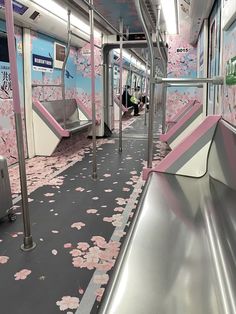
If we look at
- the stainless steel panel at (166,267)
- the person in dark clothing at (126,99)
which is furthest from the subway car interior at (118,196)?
the person in dark clothing at (126,99)

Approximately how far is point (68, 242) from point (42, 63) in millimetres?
3802

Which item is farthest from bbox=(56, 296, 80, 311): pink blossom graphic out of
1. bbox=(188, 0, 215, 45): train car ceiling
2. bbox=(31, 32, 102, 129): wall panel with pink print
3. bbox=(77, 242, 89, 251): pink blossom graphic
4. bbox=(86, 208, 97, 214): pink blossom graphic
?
bbox=(31, 32, 102, 129): wall panel with pink print

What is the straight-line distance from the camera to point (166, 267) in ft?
3.50

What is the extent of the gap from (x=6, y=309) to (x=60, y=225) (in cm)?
98

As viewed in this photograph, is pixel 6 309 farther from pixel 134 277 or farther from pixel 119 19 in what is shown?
pixel 119 19

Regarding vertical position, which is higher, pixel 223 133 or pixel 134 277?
pixel 223 133

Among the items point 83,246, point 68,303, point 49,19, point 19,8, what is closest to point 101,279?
point 68,303

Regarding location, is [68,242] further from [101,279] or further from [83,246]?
[101,279]

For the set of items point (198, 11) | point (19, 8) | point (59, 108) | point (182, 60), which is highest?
point (19, 8)

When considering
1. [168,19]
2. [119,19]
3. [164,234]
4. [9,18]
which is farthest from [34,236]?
[119,19]

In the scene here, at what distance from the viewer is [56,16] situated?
4840 millimetres

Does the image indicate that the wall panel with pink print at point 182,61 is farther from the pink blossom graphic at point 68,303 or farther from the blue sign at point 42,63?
the pink blossom graphic at point 68,303

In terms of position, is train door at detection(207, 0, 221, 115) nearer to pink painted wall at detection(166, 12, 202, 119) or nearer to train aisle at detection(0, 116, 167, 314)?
train aisle at detection(0, 116, 167, 314)

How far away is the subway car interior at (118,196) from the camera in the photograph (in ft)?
3.44
